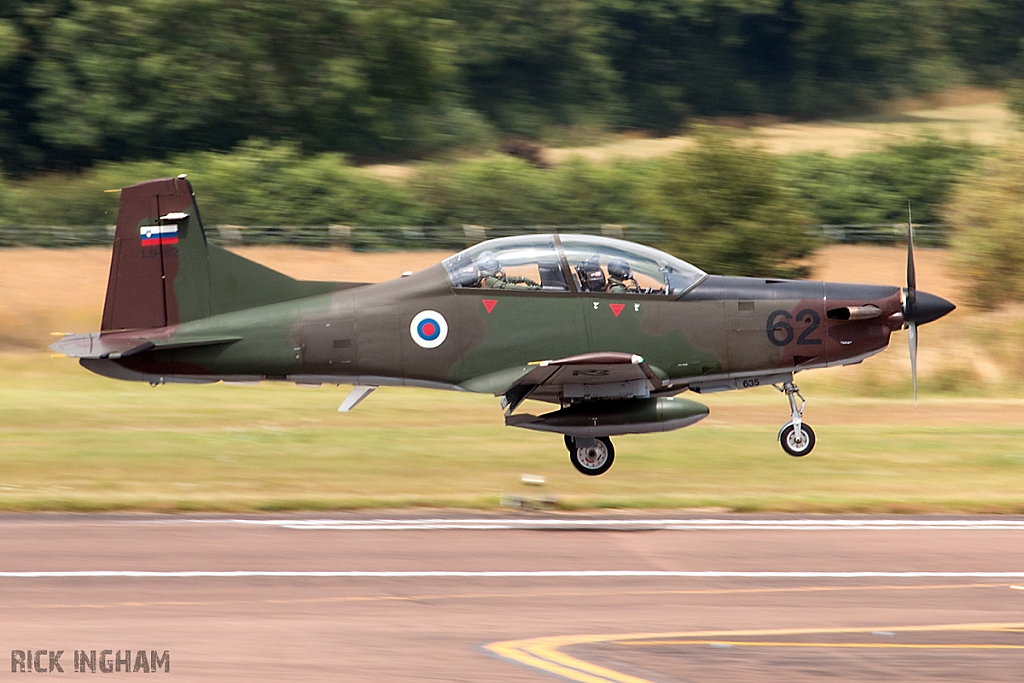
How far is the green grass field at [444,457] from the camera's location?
1422 centimetres

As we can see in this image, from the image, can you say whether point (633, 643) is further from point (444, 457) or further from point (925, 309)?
point (444, 457)

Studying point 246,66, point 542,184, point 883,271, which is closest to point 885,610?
point 883,271

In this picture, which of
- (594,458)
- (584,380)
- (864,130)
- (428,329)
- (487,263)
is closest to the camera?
(584,380)

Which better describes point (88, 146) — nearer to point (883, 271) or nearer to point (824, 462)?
point (883, 271)

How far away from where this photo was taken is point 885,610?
952 cm

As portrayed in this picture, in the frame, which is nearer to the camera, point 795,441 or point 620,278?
point 620,278

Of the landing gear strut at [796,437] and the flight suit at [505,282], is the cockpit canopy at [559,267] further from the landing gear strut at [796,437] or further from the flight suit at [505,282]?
the landing gear strut at [796,437]

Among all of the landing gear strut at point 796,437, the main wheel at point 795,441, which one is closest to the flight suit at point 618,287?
the landing gear strut at point 796,437

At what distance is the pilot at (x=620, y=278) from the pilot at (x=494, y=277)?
82cm

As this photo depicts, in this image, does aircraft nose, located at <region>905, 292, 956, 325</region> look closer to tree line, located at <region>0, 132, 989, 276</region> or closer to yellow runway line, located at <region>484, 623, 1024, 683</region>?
yellow runway line, located at <region>484, 623, 1024, 683</region>

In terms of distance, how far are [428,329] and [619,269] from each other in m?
2.25

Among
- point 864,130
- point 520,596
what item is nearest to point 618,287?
point 520,596

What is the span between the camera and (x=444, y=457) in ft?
55.7

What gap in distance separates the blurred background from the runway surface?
1520 mm
